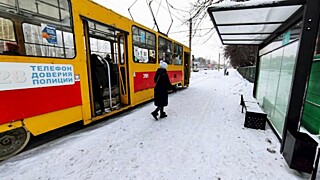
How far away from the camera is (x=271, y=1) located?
2627mm

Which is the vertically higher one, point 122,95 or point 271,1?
point 271,1

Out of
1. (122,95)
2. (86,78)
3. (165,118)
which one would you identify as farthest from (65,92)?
(165,118)

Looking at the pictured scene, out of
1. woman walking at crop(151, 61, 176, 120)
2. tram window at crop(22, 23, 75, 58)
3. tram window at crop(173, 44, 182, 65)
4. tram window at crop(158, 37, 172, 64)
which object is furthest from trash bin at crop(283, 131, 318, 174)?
tram window at crop(173, 44, 182, 65)

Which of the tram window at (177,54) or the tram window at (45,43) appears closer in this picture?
the tram window at (45,43)

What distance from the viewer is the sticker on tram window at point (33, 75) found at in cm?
248

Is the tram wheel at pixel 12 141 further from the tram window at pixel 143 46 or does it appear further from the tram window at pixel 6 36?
the tram window at pixel 143 46

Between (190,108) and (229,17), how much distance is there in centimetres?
333

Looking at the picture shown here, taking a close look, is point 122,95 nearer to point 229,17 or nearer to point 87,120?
point 87,120

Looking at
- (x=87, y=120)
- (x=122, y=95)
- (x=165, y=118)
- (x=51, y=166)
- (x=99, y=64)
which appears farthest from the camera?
(x=122, y=95)

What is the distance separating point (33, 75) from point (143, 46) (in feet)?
12.6

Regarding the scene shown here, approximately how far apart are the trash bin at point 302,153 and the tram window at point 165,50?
578cm

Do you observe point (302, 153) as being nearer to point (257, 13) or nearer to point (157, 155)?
point (157, 155)

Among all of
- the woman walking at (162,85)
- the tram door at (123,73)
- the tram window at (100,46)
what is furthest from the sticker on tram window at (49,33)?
the tram window at (100,46)

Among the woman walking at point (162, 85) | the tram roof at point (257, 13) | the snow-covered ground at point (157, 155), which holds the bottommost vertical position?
the snow-covered ground at point (157, 155)
